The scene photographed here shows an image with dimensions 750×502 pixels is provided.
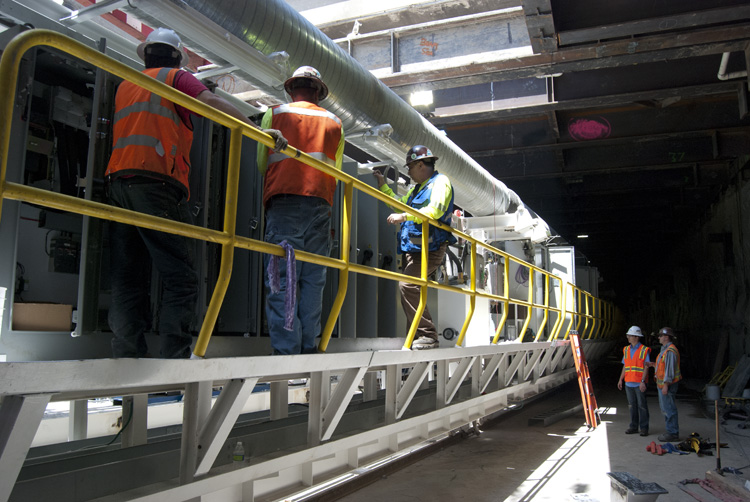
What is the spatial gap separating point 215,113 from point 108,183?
0.69 metres

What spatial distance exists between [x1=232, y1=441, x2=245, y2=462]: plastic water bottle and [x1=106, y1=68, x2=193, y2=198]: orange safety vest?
1.42 meters

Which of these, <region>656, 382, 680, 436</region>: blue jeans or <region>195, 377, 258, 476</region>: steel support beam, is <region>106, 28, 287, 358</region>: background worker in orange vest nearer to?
<region>195, 377, 258, 476</region>: steel support beam

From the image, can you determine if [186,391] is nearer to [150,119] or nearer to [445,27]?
[150,119]

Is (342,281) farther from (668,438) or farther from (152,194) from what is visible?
(668,438)

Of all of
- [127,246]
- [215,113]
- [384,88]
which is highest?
[384,88]

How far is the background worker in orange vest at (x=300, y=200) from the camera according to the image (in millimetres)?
3036

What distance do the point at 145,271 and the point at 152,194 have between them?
41 cm

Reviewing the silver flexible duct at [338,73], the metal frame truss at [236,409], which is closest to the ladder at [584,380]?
the metal frame truss at [236,409]

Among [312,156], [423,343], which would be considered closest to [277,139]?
Answer: [312,156]

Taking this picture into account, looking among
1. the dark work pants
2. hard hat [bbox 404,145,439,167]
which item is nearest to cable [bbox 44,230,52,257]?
the dark work pants

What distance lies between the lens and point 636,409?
8.60 meters

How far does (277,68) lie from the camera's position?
3711 mm

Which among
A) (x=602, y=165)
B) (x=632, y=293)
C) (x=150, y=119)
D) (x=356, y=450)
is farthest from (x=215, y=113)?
(x=632, y=293)

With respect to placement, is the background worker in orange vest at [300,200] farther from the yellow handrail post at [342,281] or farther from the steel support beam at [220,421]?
the steel support beam at [220,421]
